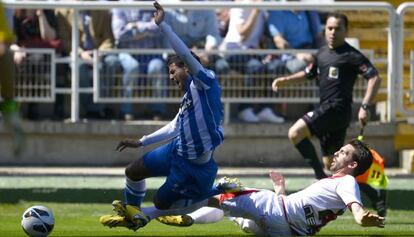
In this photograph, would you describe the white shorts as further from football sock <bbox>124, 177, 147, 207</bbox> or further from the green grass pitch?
football sock <bbox>124, 177, 147, 207</bbox>

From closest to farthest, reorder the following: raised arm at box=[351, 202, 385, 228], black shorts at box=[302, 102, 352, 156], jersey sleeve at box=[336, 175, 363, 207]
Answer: raised arm at box=[351, 202, 385, 228], jersey sleeve at box=[336, 175, 363, 207], black shorts at box=[302, 102, 352, 156]

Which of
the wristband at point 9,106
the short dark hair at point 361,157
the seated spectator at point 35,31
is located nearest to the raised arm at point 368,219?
the short dark hair at point 361,157

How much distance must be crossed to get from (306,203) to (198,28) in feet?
24.8

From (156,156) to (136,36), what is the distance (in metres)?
6.67

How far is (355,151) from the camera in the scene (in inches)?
431

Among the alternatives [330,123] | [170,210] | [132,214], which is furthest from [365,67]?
[132,214]

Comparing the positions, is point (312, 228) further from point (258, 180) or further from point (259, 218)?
point (258, 180)

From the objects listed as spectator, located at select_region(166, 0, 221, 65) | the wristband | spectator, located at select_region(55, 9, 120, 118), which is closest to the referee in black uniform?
spectator, located at select_region(166, 0, 221, 65)

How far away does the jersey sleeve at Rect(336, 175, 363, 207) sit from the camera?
10.4 meters

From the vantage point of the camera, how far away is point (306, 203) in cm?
1075

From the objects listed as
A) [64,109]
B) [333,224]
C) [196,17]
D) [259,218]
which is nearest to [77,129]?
[64,109]

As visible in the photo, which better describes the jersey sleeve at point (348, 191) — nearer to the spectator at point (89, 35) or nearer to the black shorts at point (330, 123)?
the black shorts at point (330, 123)

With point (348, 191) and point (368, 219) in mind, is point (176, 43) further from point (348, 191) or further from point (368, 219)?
point (368, 219)

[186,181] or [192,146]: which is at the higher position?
[192,146]
